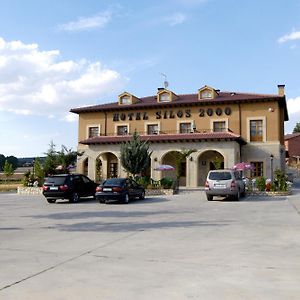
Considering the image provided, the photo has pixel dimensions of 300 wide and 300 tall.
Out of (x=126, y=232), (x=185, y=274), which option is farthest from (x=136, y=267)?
(x=126, y=232)

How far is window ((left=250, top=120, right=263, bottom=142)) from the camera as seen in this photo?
38781 millimetres

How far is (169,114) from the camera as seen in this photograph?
41.3m

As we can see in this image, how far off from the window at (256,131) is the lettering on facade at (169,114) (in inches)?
104

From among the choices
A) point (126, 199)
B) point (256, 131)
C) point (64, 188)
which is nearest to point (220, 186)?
point (126, 199)

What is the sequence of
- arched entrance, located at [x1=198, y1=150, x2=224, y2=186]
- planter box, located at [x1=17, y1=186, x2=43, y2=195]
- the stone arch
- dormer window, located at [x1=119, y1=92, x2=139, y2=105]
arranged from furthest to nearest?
dormer window, located at [x1=119, y1=92, x2=139, y2=105] < the stone arch < arched entrance, located at [x1=198, y1=150, x2=224, y2=186] < planter box, located at [x1=17, y1=186, x2=43, y2=195]

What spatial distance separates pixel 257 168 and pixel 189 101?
30.7ft

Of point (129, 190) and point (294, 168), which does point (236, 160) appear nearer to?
point (129, 190)

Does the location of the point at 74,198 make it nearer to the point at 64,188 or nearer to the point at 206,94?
the point at 64,188

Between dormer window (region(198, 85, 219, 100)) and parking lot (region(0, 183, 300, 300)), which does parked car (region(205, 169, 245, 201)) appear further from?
dormer window (region(198, 85, 219, 100))

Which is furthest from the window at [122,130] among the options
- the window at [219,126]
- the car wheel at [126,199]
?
the car wheel at [126,199]

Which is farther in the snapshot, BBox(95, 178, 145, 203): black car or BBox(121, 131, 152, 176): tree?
BBox(121, 131, 152, 176): tree

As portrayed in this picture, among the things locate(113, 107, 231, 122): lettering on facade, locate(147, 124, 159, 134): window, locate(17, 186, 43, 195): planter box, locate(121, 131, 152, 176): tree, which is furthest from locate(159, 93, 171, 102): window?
locate(17, 186, 43, 195): planter box

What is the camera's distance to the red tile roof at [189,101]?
38.4 m

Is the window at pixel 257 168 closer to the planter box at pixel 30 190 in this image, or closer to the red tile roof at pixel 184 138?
the red tile roof at pixel 184 138
